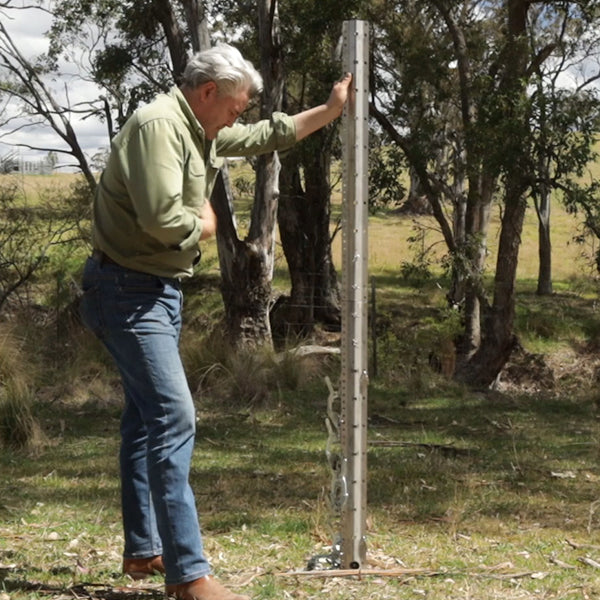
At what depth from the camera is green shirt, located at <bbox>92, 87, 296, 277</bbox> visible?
11.9 ft

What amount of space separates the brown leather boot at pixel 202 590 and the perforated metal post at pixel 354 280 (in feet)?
2.20

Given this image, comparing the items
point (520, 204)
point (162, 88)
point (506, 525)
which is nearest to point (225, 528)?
point (506, 525)

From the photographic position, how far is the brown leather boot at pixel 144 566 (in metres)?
4.28

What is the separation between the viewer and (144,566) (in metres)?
4.28

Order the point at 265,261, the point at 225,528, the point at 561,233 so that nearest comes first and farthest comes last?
the point at 225,528, the point at 265,261, the point at 561,233

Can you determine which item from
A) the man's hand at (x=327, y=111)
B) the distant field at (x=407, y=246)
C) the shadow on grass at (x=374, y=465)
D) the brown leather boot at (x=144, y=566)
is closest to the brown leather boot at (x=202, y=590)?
the brown leather boot at (x=144, y=566)

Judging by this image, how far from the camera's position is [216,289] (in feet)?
79.9

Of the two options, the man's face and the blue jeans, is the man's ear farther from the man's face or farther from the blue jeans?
the blue jeans

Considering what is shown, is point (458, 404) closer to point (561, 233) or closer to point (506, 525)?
point (506, 525)

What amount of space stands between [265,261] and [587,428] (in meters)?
8.04

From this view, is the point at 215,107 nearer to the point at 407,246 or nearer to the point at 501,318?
the point at 501,318

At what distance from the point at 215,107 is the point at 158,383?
0.97 metres

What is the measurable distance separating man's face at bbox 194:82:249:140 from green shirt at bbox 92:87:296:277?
5cm

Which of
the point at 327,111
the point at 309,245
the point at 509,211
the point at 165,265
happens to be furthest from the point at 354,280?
the point at 309,245
